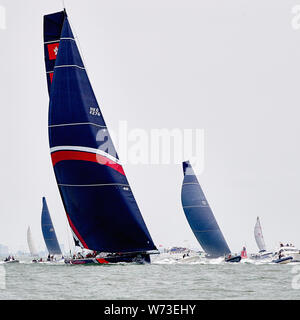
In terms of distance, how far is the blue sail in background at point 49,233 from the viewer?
340ft

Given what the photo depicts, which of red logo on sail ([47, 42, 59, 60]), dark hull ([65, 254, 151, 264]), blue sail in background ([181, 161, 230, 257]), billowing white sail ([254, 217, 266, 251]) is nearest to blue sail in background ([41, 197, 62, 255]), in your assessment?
blue sail in background ([181, 161, 230, 257])

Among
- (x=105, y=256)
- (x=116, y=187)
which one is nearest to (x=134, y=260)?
(x=105, y=256)

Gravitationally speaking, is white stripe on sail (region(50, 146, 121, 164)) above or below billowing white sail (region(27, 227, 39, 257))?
above

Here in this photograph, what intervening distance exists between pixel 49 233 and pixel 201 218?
1547 inches

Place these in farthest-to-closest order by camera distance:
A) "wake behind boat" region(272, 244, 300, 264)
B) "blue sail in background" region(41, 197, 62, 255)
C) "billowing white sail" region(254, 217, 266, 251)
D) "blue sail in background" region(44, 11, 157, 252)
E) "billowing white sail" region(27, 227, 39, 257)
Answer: "billowing white sail" region(27, 227, 39, 257) < "billowing white sail" region(254, 217, 266, 251) < "blue sail in background" region(41, 197, 62, 255) < "wake behind boat" region(272, 244, 300, 264) < "blue sail in background" region(44, 11, 157, 252)

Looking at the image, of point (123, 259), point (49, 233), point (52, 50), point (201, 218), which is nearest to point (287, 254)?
point (201, 218)

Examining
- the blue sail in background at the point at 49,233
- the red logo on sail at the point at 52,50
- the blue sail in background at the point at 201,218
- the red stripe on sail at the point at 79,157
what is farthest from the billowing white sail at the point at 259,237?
the red stripe on sail at the point at 79,157

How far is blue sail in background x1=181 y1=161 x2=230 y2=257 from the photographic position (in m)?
74.7

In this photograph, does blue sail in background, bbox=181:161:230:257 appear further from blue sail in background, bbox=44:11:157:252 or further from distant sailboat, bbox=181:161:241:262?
blue sail in background, bbox=44:11:157:252

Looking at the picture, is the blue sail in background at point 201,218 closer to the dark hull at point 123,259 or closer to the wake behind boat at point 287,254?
the wake behind boat at point 287,254

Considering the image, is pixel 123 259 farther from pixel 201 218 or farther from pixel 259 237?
pixel 259 237

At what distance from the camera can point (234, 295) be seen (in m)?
24.7
